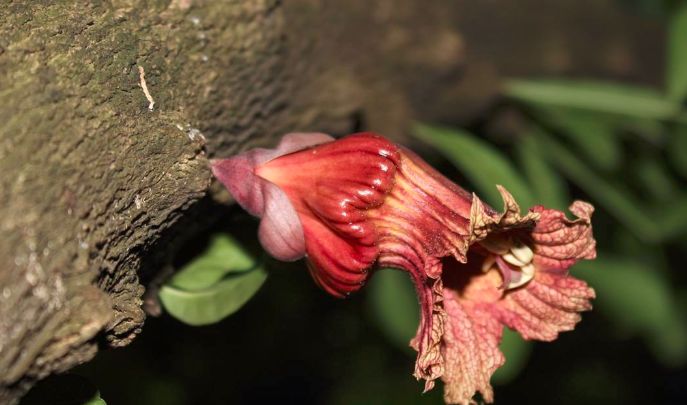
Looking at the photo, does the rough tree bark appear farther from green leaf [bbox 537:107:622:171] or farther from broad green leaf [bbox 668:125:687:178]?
broad green leaf [bbox 668:125:687:178]

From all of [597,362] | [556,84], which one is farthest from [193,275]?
[597,362]

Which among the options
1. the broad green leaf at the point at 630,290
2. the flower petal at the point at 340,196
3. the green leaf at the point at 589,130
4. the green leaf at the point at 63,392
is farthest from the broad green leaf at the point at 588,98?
the green leaf at the point at 63,392

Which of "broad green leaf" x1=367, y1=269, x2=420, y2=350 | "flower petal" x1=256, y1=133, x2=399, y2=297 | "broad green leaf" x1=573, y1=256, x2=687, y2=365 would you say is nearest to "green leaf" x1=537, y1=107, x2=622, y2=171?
"broad green leaf" x1=573, y1=256, x2=687, y2=365

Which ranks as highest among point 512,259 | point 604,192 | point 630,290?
→ point 512,259

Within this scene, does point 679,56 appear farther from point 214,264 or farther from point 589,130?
point 214,264

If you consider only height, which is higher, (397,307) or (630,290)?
(397,307)

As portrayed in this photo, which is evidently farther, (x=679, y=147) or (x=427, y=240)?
(x=679, y=147)

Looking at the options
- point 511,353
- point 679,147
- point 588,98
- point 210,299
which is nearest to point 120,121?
point 210,299
